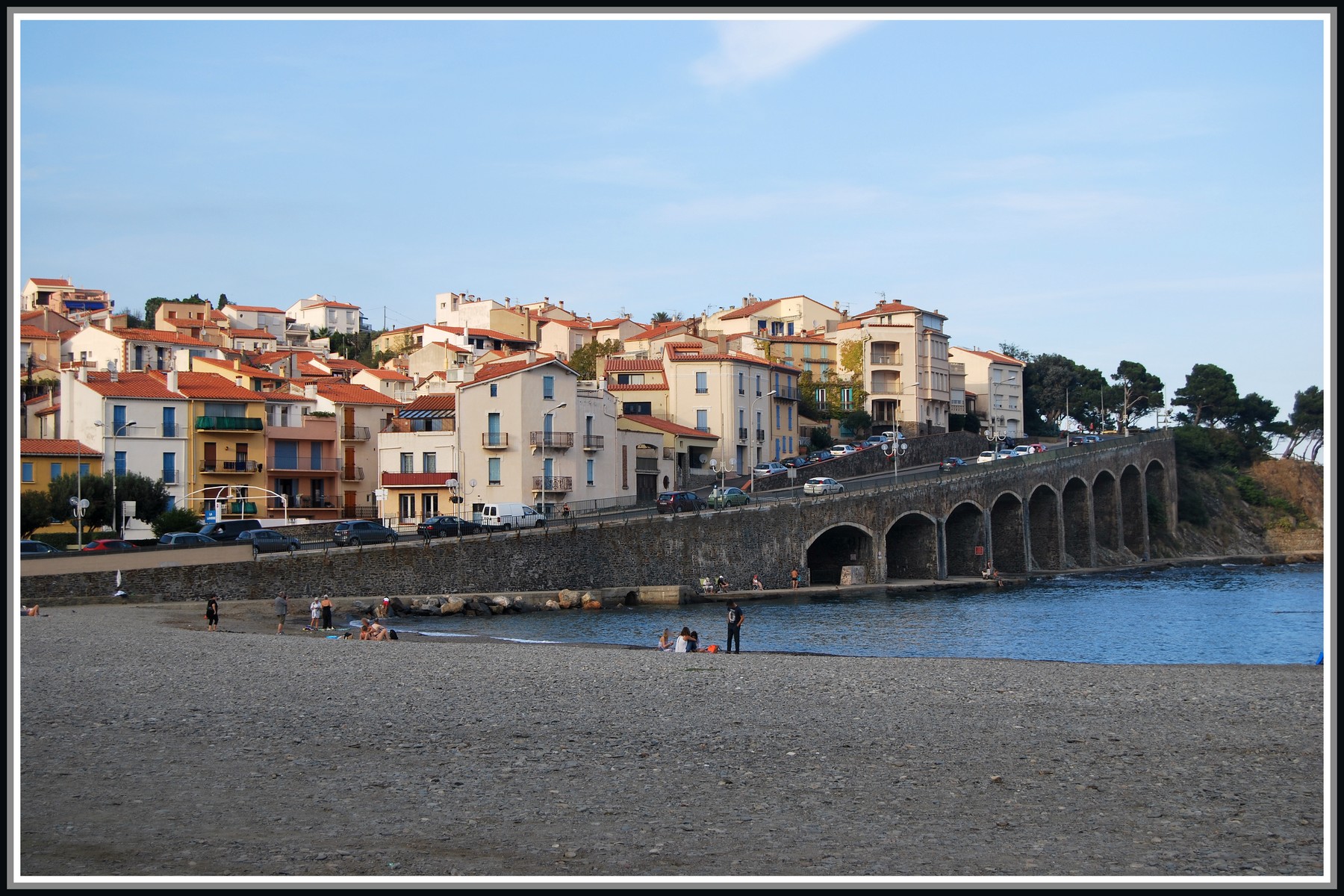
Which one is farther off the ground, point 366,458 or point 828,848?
point 366,458

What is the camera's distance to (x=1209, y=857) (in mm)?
12422

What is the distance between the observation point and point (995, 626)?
177 feet

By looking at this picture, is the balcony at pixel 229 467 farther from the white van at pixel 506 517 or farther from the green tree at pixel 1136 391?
the green tree at pixel 1136 391

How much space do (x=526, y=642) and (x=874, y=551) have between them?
119 ft

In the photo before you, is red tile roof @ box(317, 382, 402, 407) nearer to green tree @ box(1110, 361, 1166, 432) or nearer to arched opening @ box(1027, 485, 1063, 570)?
arched opening @ box(1027, 485, 1063, 570)

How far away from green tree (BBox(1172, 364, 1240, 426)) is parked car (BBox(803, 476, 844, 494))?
70.2 metres

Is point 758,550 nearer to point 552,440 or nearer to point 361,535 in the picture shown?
point 552,440

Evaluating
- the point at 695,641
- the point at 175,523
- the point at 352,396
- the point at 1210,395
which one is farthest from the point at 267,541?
the point at 1210,395

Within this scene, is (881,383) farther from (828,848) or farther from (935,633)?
(828,848)

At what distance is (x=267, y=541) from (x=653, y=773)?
38421 millimetres

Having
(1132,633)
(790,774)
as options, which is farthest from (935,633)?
(790,774)

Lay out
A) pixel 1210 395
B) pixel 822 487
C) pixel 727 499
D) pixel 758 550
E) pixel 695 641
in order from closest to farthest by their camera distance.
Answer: pixel 695 641, pixel 758 550, pixel 727 499, pixel 822 487, pixel 1210 395

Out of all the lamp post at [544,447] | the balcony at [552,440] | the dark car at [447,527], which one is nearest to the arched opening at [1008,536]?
the balcony at [552,440]

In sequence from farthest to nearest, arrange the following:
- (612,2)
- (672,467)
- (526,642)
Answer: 1. (672,467)
2. (526,642)
3. (612,2)
